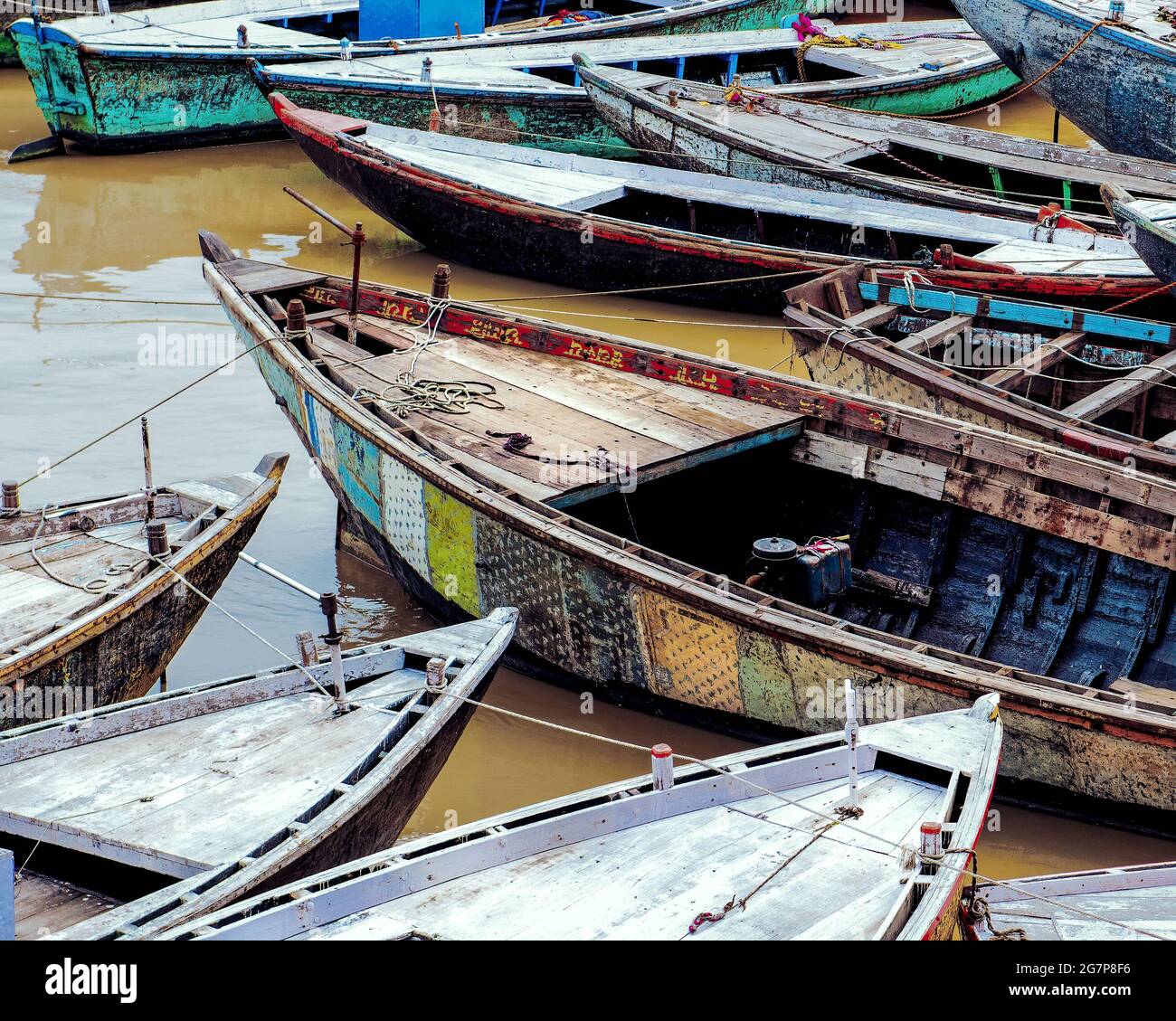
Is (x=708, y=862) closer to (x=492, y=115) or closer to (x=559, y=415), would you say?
(x=559, y=415)

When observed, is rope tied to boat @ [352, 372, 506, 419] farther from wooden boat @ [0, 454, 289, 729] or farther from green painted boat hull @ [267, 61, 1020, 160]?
green painted boat hull @ [267, 61, 1020, 160]

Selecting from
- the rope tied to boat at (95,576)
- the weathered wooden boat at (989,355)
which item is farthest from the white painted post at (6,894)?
the weathered wooden boat at (989,355)

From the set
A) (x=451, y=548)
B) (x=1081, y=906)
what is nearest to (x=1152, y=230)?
(x=451, y=548)

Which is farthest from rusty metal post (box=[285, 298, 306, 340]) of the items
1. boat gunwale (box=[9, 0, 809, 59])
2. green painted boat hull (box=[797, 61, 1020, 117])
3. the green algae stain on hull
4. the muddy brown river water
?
the green algae stain on hull

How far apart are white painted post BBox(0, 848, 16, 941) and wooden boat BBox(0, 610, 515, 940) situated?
0.33m

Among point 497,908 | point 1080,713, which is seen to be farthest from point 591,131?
point 497,908

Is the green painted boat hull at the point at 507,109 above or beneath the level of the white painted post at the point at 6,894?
above

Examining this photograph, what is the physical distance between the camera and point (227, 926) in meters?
4.96

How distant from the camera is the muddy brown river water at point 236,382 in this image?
25.4 ft

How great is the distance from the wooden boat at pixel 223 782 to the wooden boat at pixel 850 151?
7.87 m

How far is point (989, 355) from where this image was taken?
10.2 m

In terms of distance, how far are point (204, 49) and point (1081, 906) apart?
1423 centimetres

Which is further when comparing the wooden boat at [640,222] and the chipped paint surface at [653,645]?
the wooden boat at [640,222]

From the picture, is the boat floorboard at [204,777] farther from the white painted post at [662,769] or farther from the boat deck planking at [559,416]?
the boat deck planking at [559,416]
